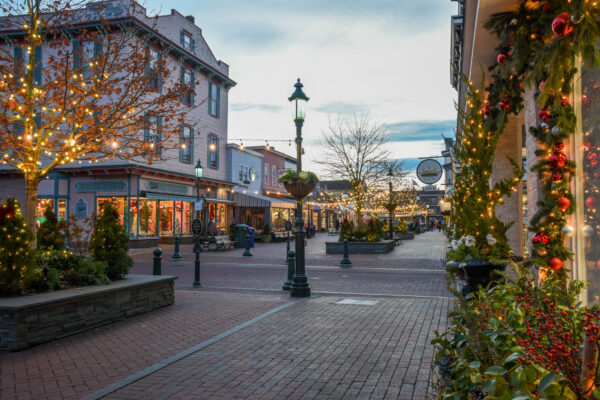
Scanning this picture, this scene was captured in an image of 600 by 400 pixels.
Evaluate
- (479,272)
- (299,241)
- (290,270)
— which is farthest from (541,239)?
(290,270)

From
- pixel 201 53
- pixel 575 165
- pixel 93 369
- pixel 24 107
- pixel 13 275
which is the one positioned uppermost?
pixel 201 53

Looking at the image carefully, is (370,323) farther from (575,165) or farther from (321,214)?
(321,214)

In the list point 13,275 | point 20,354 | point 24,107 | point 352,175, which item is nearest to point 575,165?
point 20,354

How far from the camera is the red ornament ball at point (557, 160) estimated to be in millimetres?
4707

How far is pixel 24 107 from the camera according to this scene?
8844 millimetres

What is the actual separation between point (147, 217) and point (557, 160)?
81.6 ft

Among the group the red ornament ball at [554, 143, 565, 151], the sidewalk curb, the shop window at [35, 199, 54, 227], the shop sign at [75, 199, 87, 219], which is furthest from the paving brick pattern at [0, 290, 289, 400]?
the shop window at [35, 199, 54, 227]

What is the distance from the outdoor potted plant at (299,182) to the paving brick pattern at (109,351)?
2.68 m

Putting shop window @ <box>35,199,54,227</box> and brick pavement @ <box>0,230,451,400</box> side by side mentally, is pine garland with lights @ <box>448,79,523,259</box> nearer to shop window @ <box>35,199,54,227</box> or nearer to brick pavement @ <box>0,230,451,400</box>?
brick pavement @ <box>0,230,451,400</box>

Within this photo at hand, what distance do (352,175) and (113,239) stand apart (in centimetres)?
2413

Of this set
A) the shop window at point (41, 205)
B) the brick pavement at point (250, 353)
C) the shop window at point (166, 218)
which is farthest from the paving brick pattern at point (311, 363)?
the shop window at point (41, 205)

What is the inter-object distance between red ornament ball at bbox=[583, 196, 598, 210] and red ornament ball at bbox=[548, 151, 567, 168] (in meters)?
0.43

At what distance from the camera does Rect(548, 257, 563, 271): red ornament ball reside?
4.84 metres

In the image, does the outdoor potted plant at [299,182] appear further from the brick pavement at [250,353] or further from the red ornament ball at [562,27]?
the red ornament ball at [562,27]
